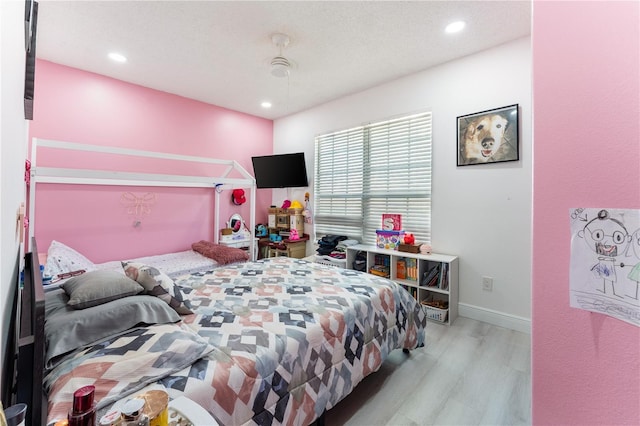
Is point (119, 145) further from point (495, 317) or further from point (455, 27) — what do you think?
point (495, 317)

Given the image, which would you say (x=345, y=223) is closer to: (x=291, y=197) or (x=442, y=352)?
(x=291, y=197)

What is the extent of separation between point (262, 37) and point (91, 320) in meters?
2.45

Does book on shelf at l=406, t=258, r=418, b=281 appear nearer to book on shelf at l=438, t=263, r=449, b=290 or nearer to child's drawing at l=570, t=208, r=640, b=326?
book on shelf at l=438, t=263, r=449, b=290

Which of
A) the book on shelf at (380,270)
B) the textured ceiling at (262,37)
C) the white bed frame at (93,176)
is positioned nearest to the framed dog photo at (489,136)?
the textured ceiling at (262,37)

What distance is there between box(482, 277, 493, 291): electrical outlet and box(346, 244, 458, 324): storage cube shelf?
248 millimetres

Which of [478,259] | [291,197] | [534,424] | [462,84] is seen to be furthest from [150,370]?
[291,197]

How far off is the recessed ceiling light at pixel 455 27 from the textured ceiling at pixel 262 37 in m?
0.06

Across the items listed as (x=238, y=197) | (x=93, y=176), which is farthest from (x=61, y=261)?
(x=238, y=197)

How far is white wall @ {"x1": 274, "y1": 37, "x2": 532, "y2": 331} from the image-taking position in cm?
255

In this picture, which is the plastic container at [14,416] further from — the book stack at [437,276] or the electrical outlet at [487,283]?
the electrical outlet at [487,283]

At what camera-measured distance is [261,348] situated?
4.19 ft

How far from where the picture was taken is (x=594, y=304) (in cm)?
70

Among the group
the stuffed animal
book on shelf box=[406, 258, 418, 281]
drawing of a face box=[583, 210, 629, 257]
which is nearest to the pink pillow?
the stuffed animal

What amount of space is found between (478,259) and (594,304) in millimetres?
2331
